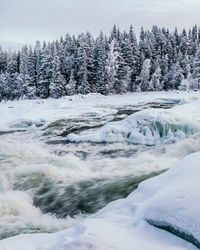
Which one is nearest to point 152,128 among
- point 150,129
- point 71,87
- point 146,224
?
point 150,129

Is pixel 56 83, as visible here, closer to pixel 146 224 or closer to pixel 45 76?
pixel 45 76

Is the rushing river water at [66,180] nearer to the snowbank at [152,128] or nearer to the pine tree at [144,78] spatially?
the snowbank at [152,128]

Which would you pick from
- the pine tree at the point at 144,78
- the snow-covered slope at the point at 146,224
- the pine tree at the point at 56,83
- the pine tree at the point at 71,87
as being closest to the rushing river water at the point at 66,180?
the snow-covered slope at the point at 146,224

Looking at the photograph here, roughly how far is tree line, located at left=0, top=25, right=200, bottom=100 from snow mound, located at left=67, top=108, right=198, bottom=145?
39.5 meters

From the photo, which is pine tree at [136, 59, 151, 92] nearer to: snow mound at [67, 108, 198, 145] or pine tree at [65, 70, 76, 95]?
pine tree at [65, 70, 76, 95]

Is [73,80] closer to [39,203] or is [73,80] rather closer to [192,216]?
[39,203]

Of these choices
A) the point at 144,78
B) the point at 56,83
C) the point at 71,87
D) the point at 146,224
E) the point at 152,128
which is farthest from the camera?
the point at 144,78

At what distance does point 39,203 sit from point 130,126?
8360 millimetres

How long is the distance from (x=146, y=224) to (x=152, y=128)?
10572 mm

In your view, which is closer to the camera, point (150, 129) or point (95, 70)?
point (150, 129)

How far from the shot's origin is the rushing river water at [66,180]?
19.9ft

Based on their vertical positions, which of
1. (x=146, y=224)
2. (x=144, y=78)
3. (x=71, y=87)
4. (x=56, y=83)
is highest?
(x=144, y=78)

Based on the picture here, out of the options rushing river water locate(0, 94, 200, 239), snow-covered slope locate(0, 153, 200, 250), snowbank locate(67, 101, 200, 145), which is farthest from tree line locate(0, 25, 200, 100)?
snow-covered slope locate(0, 153, 200, 250)

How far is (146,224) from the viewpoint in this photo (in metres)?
3.49
